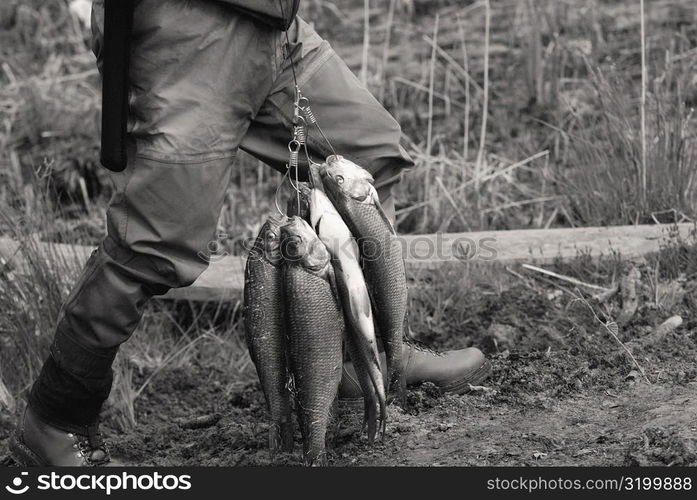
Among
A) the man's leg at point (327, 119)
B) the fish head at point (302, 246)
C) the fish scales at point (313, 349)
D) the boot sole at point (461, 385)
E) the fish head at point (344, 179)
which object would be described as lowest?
the boot sole at point (461, 385)

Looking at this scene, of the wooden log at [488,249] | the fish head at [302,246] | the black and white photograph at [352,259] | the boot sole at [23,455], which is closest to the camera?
the fish head at [302,246]

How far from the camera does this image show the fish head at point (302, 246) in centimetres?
350

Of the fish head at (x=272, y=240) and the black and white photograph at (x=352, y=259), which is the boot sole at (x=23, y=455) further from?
the fish head at (x=272, y=240)

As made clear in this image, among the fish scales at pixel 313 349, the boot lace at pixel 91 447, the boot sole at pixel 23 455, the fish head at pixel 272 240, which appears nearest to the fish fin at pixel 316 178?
the fish head at pixel 272 240

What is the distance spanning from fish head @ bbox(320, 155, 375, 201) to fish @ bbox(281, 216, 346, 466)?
0.15 m

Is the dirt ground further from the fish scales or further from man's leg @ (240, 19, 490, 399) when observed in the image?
man's leg @ (240, 19, 490, 399)

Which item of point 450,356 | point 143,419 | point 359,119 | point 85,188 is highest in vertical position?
point 359,119

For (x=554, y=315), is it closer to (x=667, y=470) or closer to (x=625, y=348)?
(x=625, y=348)

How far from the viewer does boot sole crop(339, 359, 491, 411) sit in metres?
4.21

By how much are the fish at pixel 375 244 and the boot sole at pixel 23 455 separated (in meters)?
1.21

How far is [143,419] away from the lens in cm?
489

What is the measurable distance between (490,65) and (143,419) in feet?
10.5

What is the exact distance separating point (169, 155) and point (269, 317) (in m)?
0.56

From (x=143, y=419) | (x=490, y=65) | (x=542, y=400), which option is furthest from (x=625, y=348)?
(x=490, y=65)
